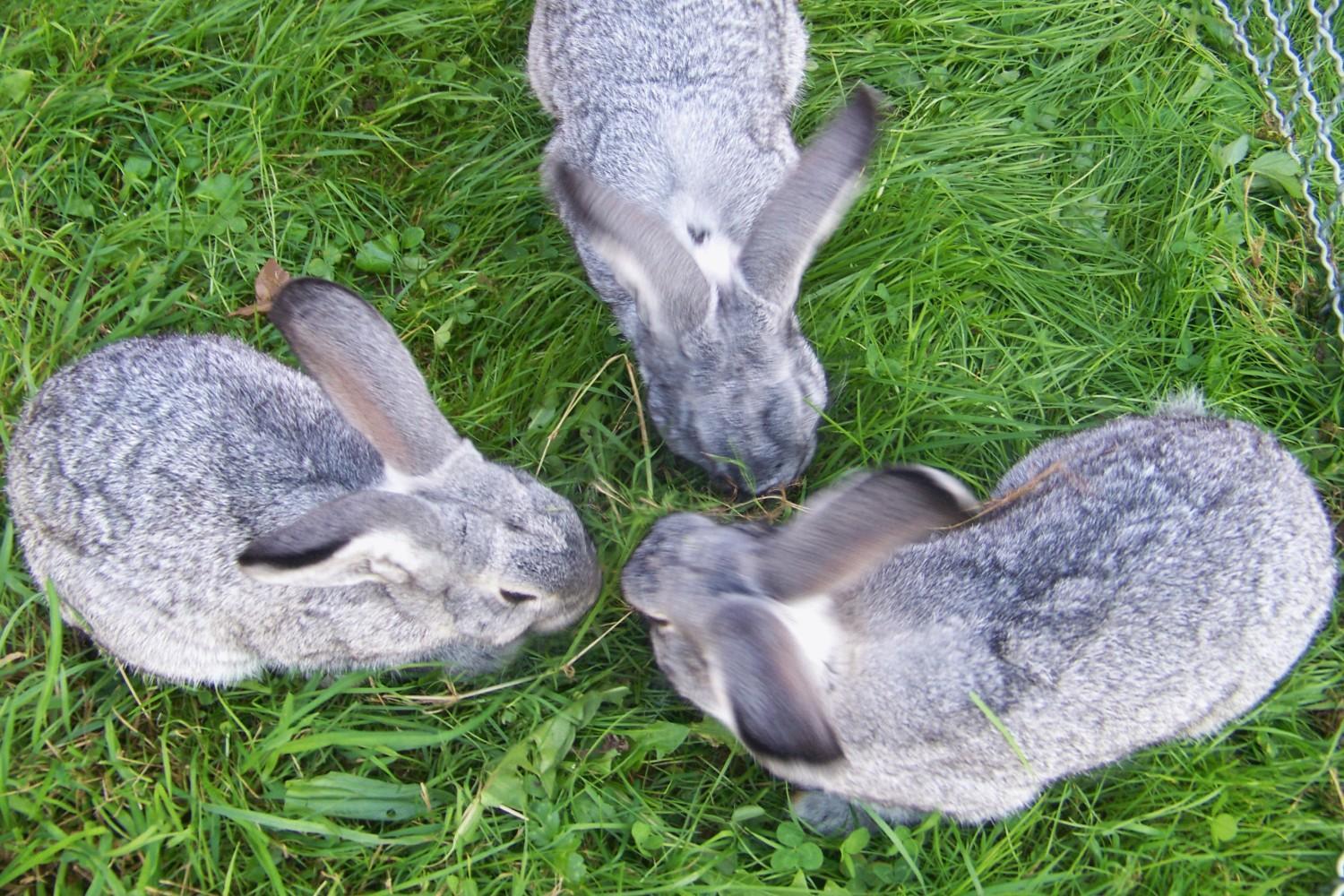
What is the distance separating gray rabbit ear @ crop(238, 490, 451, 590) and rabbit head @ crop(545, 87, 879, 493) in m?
1.28

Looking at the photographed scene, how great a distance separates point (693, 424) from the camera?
4.98m

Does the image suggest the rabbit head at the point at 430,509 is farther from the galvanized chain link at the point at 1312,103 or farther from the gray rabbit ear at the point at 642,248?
the galvanized chain link at the point at 1312,103

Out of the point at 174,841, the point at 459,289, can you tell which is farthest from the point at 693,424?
the point at 174,841

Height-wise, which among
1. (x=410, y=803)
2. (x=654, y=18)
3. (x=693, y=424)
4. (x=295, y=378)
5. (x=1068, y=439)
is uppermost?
(x=654, y=18)

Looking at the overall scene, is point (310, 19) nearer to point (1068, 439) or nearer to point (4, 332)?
point (4, 332)

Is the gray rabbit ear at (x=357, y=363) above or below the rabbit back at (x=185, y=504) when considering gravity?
above

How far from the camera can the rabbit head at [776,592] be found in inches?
149

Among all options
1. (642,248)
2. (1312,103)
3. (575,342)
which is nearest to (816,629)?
(642,248)

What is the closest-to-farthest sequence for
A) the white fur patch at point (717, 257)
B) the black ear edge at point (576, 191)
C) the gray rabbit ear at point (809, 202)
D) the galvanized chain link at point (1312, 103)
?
the gray rabbit ear at point (809, 202) → the black ear edge at point (576, 191) → the white fur patch at point (717, 257) → the galvanized chain link at point (1312, 103)

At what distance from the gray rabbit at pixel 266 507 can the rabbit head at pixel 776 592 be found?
20.7 inches

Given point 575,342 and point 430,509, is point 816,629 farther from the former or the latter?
point 575,342

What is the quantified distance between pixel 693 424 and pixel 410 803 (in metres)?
2.01

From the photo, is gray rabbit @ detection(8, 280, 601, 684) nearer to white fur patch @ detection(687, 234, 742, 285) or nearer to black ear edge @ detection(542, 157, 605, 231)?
black ear edge @ detection(542, 157, 605, 231)

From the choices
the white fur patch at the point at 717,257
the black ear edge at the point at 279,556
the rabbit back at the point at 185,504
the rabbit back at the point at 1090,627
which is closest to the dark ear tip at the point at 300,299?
the rabbit back at the point at 185,504
